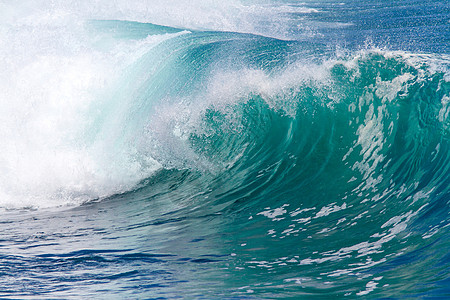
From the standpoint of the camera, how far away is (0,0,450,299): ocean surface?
461 centimetres

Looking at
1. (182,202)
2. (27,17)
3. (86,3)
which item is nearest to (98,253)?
(182,202)

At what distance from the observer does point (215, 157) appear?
8.27 metres

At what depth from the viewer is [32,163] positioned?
8.31 metres

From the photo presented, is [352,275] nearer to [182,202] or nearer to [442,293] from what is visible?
[442,293]

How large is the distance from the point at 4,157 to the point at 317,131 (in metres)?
5.67

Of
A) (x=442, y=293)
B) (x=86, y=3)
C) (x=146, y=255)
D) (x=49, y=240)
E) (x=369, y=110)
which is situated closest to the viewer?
(x=442, y=293)

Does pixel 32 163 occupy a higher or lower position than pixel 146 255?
higher

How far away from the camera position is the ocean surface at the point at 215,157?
15.1 feet

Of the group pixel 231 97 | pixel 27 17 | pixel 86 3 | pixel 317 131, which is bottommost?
pixel 317 131

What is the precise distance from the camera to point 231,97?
8867mm

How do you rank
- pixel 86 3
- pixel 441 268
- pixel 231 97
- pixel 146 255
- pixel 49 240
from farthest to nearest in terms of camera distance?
pixel 86 3 < pixel 231 97 < pixel 49 240 < pixel 146 255 < pixel 441 268

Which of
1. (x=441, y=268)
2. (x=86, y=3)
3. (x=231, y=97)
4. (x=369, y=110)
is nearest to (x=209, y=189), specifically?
(x=231, y=97)

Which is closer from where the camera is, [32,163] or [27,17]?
[32,163]

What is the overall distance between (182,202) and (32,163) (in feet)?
10.0
